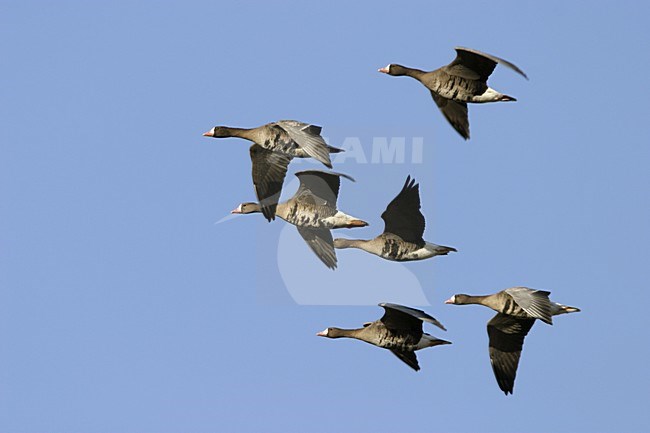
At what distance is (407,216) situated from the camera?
132ft

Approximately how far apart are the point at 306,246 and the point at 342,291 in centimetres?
169

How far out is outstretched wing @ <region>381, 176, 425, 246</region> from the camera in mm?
40062

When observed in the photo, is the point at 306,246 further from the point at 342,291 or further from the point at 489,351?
the point at 489,351

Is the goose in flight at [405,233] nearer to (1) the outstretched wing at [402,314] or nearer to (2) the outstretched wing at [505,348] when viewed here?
(1) the outstretched wing at [402,314]

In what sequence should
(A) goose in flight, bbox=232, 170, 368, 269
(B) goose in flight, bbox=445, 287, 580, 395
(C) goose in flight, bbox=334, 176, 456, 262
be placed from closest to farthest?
(C) goose in flight, bbox=334, 176, 456, 262
(B) goose in flight, bbox=445, 287, 580, 395
(A) goose in flight, bbox=232, 170, 368, 269

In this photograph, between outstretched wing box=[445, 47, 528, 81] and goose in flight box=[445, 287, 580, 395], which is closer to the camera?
outstretched wing box=[445, 47, 528, 81]

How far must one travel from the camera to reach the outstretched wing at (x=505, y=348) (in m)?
41.2

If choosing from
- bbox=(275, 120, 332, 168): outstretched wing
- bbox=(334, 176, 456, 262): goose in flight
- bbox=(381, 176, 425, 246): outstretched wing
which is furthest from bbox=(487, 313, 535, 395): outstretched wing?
bbox=(275, 120, 332, 168): outstretched wing

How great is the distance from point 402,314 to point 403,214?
2554 millimetres

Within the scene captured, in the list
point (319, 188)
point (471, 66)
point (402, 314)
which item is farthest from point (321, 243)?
point (471, 66)

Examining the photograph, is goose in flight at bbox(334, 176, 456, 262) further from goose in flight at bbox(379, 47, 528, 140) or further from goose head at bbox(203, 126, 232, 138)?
goose head at bbox(203, 126, 232, 138)

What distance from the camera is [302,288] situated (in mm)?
44406

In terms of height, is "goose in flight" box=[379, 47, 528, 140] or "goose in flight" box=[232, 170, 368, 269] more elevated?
"goose in flight" box=[379, 47, 528, 140]

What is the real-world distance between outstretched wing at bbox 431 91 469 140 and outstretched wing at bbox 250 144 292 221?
405 cm
